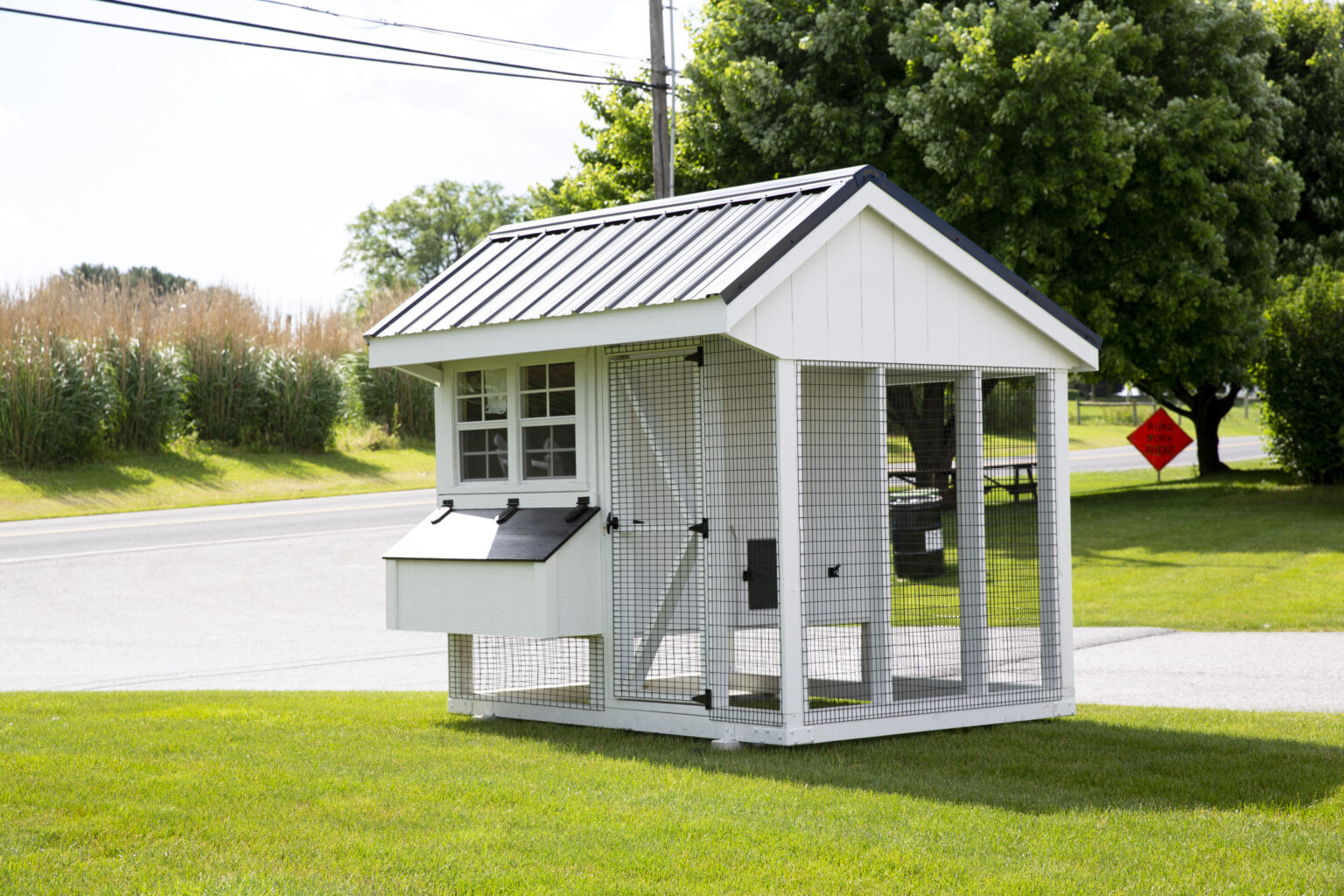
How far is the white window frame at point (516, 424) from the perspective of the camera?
346 inches

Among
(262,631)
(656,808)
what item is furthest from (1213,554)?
(656,808)

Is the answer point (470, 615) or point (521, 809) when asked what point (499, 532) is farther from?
point (521, 809)

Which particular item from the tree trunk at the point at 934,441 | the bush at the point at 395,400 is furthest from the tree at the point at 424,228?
the tree trunk at the point at 934,441

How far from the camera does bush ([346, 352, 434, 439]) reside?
32.6 meters

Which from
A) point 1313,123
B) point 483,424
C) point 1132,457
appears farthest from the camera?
point 1132,457

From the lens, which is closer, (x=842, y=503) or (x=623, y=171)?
(x=842, y=503)

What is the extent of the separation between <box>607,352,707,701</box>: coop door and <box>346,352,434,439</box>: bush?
24.7 m

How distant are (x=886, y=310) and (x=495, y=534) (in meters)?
2.89

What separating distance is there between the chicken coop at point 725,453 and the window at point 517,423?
0.05 ft

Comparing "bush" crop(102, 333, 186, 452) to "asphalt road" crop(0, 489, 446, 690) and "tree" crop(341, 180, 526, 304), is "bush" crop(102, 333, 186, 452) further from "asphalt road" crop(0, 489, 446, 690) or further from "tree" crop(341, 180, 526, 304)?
"tree" crop(341, 180, 526, 304)

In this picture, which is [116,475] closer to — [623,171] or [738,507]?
[623,171]

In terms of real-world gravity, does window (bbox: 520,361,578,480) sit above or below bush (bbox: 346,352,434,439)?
below

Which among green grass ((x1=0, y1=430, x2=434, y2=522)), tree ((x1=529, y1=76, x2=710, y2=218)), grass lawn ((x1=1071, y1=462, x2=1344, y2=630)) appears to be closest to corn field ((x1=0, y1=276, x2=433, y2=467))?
green grass ((x1=0, y1=430, x2=434, y2=522))

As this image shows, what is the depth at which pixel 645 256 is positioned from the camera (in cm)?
870
